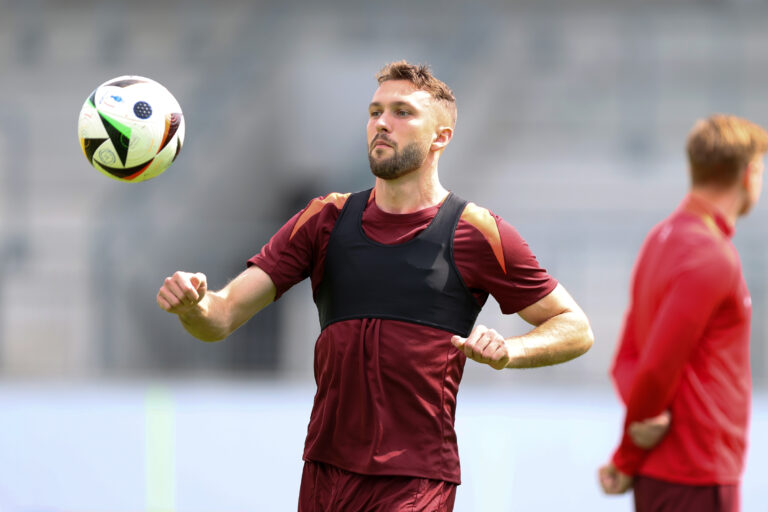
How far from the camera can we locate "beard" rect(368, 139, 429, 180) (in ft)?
13.7

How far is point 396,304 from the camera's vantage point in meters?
4.09

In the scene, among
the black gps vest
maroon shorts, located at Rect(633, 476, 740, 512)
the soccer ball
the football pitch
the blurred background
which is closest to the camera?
maroon shorts, located at Rect(633, 476, 740, 512)

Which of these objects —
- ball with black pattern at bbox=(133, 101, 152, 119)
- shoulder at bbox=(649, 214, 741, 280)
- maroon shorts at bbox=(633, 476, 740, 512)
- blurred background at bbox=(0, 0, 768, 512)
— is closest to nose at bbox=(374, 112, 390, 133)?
ball with black pattern at bbox=(133, 101, 152, 119)

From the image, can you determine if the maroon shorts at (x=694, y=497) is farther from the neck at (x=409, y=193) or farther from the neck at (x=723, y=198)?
the neck at (x=409, y=193)

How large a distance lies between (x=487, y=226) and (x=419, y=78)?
63cm

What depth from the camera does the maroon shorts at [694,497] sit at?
371cm

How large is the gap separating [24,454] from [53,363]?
23.5ft

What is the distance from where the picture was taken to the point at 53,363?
1505 cm

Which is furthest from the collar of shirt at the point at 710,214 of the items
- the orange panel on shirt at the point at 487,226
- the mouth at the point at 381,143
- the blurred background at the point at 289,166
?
the blurred background at the point at 289,166

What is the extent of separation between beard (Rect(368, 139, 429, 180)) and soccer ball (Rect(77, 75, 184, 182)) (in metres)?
0.92

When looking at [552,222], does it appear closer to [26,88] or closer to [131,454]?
[131,454]

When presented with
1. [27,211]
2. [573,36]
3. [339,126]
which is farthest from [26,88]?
[573,36]

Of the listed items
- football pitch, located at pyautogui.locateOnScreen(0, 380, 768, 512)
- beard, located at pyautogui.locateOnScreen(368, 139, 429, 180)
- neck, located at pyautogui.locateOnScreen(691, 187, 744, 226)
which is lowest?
football pitch, located at pyautogui.locateOnScreen(0, 380, 768, 512)

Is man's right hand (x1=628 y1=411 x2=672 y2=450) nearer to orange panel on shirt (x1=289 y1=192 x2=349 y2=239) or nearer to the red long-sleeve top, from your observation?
the red long-sleeve top
